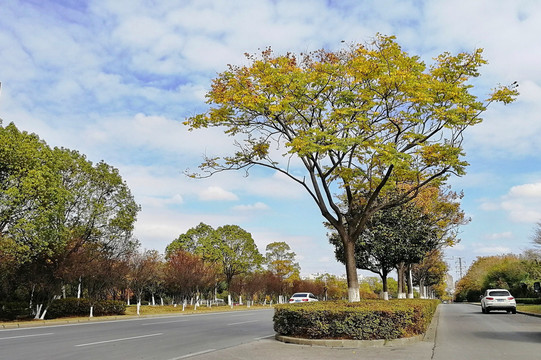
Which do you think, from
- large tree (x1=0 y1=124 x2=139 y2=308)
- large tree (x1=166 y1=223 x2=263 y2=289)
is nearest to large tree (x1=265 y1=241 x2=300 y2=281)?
large tree (x1=166 y1=223 x2=263 y2=289)

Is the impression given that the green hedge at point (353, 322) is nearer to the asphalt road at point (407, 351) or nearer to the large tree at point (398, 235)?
the asphalt road at point (407, 351)

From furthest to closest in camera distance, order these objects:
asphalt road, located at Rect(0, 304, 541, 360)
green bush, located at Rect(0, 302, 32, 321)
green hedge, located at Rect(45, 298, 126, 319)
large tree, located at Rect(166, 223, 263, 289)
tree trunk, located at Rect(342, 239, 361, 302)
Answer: large tree, located at Rect(166, 223, 263, 289), green hedge, located at Rect(45, 298, 126, 319), green bush, located at Rect(0, 302, 32, 321), tree trunk, located at Rect(342, 239, 361, 302), asphalt road, located at Rect(0, 304, 541, 360)

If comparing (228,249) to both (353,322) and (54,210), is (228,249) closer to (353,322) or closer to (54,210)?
(54,210)

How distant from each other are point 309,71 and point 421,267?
35.6m

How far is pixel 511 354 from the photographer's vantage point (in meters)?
9.84

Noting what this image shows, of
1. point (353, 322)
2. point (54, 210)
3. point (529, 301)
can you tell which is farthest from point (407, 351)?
point (529, 301)

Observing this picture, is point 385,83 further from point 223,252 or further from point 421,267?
point 223,252

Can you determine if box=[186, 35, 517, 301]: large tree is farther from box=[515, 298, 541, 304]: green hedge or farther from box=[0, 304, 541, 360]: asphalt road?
box=[515, 298, 541, 304]: green hedge

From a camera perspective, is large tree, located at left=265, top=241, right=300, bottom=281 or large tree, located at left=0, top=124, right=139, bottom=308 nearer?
large tree, located at left=0, top=124, right=139, bottom=308

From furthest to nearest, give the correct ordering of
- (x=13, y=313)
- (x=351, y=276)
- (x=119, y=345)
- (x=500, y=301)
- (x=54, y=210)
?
(x=500, y=301)
(x=13, y=313)
(x=54, y=210)
(x=351, y=276)
(x=119, y=345)

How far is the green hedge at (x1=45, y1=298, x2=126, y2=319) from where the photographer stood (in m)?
26.1

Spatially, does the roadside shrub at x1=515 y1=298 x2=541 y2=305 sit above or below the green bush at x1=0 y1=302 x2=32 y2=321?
below

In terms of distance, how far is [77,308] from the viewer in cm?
2703

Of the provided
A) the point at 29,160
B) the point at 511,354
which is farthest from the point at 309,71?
the point at 29,160
